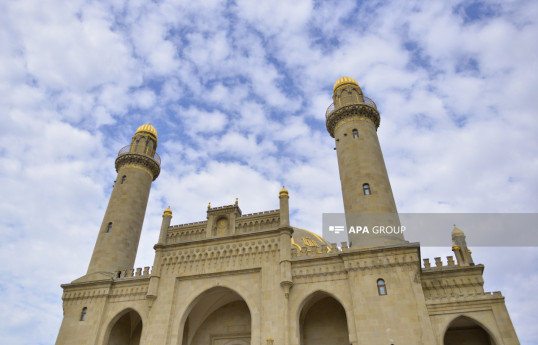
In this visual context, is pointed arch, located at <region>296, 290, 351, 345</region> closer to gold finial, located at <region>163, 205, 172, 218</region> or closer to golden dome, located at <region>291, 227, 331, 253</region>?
golden dome, located at <region>291, 227, 331, 253</region>

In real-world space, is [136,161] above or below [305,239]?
above

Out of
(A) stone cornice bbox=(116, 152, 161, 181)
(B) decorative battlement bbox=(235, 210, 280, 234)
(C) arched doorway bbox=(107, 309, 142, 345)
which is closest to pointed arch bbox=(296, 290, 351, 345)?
(B) decorative battlement bbox=(235, 210, 280, 234)

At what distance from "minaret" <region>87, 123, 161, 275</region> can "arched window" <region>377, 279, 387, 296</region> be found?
1641 centimetres

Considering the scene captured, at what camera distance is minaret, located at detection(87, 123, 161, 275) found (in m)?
24.9

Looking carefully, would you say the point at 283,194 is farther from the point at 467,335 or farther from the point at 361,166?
the point at 467,335

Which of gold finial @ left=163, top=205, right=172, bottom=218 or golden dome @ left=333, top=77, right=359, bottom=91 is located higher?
golden dome @ left=333, top=77, right=359, bottom=91

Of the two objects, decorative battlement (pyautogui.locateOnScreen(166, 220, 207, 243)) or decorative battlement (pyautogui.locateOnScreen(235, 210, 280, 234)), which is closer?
decorative battlement (pyautogui.locateOnScreen(235, 210, 280, 234))

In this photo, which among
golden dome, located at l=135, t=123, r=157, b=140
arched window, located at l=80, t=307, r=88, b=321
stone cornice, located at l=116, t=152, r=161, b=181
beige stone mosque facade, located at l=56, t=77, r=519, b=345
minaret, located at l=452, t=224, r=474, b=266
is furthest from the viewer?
golden dome, located at l=135, t=123, r=157, b=140

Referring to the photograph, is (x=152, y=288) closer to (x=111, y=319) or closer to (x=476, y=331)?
(x=111, y=319)

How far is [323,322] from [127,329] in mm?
12516

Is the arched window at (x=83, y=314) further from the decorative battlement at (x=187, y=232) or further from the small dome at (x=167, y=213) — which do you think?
the small dome at (x=167, y=213)

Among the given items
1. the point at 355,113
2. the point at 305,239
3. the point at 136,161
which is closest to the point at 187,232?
the point at 136,161

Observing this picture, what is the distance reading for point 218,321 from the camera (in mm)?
22641

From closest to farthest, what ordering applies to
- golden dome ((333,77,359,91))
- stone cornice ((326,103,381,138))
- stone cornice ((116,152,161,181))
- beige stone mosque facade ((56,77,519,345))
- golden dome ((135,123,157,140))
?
1. beige stone mosque facade ((56,77,519,345))
2. stone cornice ((326,103,381,138))
3. golden dome ((333,77,359,91))
4. stone cornice ((116,152,161,181))
5. golden dome ((135,123,157,140))
